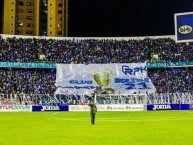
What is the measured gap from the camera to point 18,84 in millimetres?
85375

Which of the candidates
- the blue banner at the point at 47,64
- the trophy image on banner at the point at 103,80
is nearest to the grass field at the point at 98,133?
the trophy image on banner at the point at 103,80

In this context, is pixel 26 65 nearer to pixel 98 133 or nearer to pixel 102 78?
pixel 102 78

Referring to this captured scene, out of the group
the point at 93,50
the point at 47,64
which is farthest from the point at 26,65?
the point at 93,50

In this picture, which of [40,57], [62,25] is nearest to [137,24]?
[40,57]

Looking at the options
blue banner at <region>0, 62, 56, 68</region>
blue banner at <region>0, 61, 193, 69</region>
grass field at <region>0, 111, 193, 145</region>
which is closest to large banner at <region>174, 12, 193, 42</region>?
blue banner at <region>0, 61, 193, 69</region>

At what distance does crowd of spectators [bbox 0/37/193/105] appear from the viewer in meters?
87.6

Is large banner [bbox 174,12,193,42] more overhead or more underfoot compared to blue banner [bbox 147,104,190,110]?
more overhead

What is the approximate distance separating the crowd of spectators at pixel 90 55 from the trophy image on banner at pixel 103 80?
510cm

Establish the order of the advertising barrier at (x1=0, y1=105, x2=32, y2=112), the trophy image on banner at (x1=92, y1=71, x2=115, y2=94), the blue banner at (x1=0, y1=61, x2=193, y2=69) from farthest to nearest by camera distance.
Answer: the blue banner at (x1=0, y1=61, x2=193, y2=69) → the trophy image on banner at (x1=92, y1=71, x2=115, y2=94) → the advertising barrier at (x1=0, y1=105, x2=32, y2=112)

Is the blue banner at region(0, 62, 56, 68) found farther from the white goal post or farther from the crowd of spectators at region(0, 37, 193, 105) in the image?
the white goal post

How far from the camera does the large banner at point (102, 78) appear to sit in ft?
291

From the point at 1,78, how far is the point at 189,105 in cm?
3605

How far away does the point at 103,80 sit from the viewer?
8925cm

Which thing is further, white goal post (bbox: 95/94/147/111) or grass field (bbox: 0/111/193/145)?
white goal post (bbox: 95/94/147/111)
